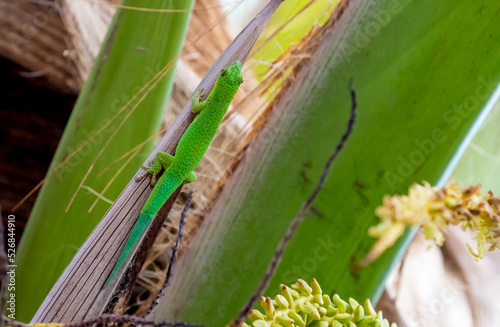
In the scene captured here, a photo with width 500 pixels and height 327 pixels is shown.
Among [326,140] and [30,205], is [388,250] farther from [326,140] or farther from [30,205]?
[30,205]

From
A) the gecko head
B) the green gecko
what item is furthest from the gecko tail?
the gecko head

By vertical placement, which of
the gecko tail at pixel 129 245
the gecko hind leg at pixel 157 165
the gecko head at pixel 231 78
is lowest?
the gecko tail at pixel 129 245

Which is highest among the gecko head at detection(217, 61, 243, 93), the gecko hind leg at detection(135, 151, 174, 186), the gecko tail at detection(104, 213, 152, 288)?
the gecko head at detection(217, 61, 243, 93)

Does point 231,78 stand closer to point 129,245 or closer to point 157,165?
point 157,165

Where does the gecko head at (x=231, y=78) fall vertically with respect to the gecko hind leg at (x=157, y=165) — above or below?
above

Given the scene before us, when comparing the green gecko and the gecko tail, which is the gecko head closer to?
the green gecko

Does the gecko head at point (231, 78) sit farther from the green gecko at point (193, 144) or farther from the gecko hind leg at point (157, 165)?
the gecko hind leg at point (157, 165)

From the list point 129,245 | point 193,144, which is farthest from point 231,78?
point 129,245

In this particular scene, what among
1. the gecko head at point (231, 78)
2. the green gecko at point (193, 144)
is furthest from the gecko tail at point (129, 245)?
the gecko head at point (231, 78)
